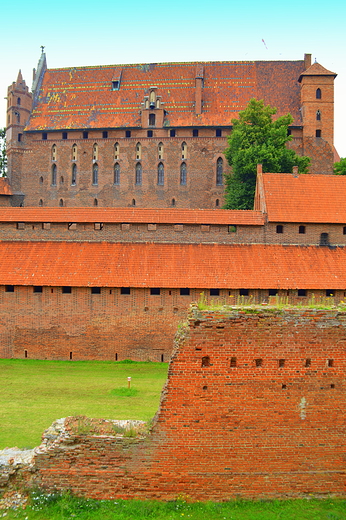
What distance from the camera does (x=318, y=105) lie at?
44781 millimetres

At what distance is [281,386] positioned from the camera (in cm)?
996

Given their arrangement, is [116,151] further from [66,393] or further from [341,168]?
[66,393]

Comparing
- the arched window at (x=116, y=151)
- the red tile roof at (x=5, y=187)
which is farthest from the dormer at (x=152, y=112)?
the red tile roof at (x=5, y=187)

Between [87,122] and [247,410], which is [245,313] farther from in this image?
[87,122]

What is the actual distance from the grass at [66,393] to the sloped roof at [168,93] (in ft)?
100

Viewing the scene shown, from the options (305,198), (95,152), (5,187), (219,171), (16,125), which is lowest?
(305,198)

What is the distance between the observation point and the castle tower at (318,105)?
1750 inches

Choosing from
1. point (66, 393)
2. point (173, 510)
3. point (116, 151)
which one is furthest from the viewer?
point (116, 151)

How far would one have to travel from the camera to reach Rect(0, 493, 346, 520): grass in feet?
30.1

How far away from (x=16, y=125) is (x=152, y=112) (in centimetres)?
1317

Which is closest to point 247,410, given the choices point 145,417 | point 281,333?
point 281,333

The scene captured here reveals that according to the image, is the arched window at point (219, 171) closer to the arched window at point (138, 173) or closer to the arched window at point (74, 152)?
the arched window at point (138, 173)

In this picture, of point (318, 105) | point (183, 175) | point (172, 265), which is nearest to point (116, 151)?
point (183, 175)

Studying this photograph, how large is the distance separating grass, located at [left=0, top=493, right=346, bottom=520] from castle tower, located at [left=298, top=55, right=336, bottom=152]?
130 feet
